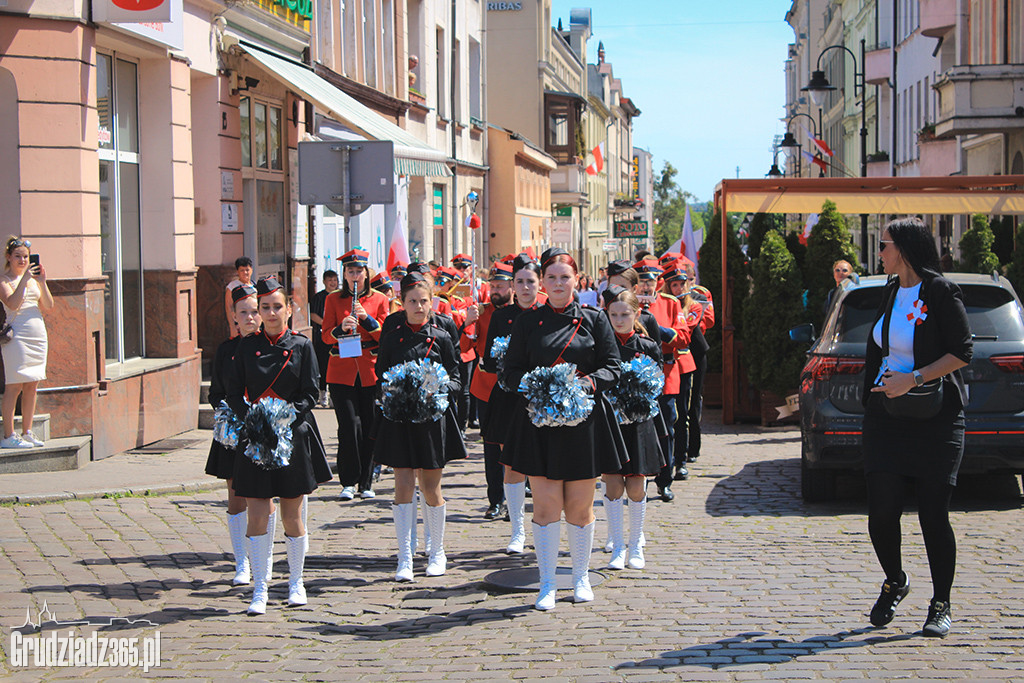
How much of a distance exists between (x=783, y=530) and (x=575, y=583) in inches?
97.4

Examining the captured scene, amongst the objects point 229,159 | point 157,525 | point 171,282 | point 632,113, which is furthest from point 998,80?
point 632,113

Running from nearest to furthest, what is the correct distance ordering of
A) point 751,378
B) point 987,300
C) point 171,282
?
point 987,300, point 171,282, point 751,378

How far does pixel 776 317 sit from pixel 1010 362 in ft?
19.5

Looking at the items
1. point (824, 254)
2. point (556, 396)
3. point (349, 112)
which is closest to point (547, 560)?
point (556, 396)

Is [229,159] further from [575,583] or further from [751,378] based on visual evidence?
[575,583]

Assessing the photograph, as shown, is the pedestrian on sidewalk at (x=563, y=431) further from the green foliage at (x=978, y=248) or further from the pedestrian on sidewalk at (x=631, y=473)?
the green foliage at (x=978, y=248)

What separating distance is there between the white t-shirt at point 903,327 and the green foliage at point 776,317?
28.8 feet

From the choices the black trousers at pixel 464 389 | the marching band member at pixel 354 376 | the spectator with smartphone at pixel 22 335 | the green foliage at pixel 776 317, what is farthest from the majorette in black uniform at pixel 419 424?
the green foliage at pixel 776 317

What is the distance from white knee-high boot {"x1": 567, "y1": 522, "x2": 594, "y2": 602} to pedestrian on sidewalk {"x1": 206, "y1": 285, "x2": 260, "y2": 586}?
1705mm

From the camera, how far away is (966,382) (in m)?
9.35

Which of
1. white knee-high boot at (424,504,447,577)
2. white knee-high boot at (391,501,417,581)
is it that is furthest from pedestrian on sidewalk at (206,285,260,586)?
white knee-high boot at (424,504,447,577)

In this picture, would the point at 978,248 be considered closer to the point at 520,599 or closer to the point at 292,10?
the point at 292,10

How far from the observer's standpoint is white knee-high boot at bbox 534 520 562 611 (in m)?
7.11

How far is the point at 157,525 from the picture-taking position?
9391 millimetres
